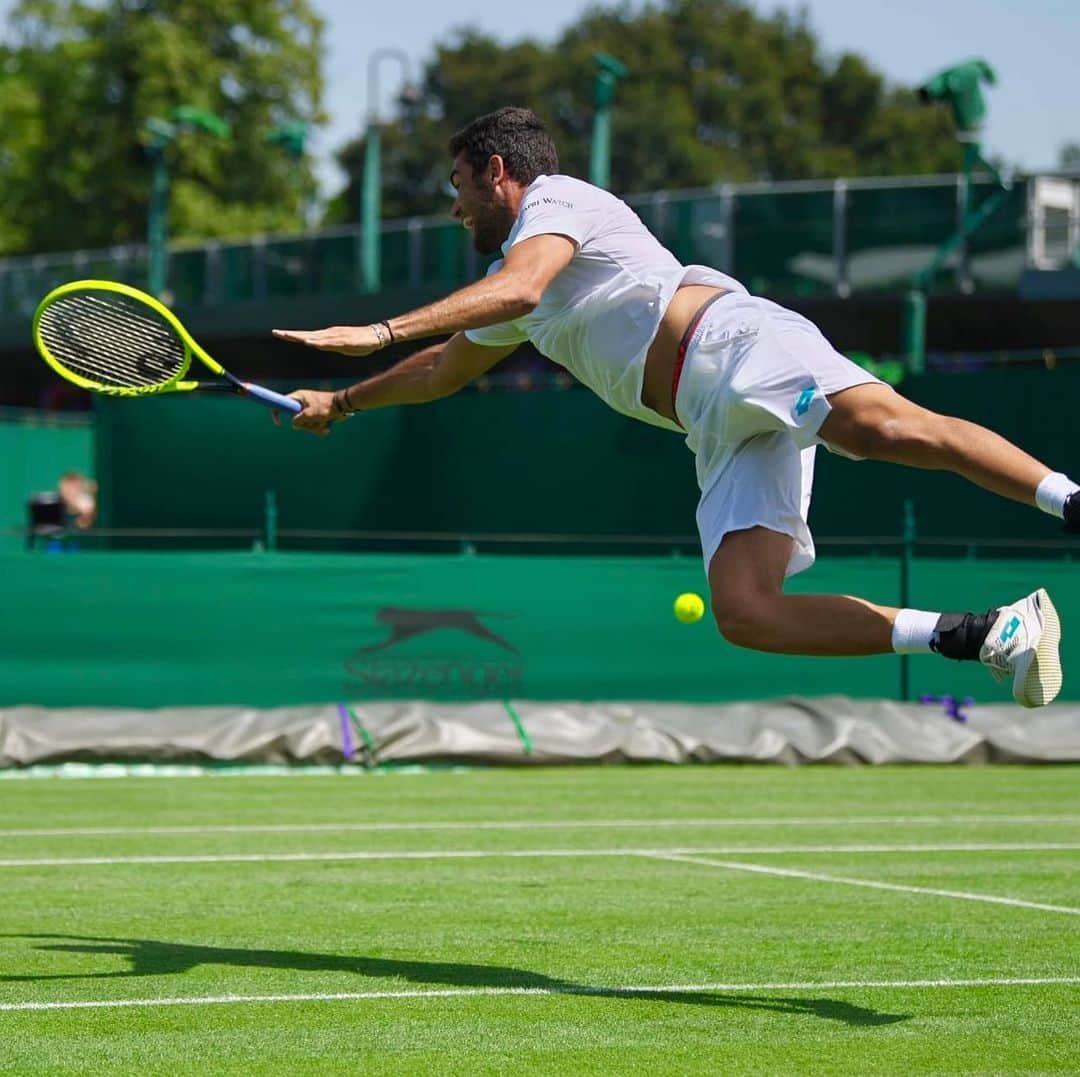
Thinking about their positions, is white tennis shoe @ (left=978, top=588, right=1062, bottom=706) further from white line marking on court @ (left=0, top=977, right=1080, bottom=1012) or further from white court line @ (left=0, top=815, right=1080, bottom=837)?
white court line @ (left=0, top=815, right=1080, bottom=837)

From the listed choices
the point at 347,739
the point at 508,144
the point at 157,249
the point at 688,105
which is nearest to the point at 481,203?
the point at 508,144

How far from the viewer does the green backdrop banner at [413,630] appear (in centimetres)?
1344

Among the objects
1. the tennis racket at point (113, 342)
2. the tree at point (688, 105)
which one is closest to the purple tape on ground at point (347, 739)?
the tennis racket at point (113, 342)

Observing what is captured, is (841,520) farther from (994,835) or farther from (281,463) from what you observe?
(994,835)

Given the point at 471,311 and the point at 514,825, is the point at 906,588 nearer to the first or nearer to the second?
the point at 514,825

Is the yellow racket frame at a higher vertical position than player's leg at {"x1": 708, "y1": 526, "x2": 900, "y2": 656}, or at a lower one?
higher

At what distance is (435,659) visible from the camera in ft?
45.7

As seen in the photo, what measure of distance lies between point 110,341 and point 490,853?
3208 millimetres

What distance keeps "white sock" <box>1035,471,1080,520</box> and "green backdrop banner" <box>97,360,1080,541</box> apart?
45.5 ft

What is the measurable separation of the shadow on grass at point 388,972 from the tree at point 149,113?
51.7m

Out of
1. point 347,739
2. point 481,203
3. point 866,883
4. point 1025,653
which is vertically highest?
point 481,203

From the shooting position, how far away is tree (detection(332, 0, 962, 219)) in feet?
218

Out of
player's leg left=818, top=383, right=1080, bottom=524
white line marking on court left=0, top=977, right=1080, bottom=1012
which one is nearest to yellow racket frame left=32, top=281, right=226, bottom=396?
white line marking on court left=0, top=977, right=1080, bottom=1012

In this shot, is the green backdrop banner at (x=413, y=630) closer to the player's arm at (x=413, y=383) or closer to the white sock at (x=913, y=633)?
the player's arm at (x=413, y=383)
